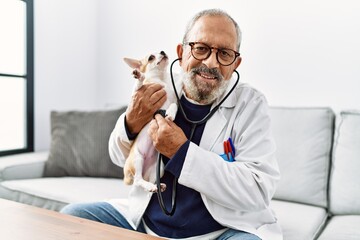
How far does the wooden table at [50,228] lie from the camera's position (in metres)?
0.98

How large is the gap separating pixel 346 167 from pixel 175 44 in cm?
148

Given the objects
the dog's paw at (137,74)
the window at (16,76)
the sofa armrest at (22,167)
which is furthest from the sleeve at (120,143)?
the window at (16,76)

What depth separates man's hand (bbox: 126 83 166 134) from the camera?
1.28 metres

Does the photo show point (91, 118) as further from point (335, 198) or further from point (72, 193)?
point (335, 198)

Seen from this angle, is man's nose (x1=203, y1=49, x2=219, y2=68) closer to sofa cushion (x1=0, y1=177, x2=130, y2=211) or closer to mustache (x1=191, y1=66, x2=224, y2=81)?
mustache (x1=191, y1=66, x2=224, y2=81)

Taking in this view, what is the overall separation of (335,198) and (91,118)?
1570 mm

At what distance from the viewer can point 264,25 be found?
7.72 feet

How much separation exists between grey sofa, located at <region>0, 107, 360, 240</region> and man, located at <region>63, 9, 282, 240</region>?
1.84 ft

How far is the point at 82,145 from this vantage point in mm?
2428

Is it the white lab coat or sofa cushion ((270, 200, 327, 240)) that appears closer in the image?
the white lab coat

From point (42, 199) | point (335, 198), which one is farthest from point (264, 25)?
point (42, 199)

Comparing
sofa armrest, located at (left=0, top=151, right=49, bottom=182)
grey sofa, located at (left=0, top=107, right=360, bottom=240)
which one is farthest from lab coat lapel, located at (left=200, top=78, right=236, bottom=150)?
sofa armrest, located at (left=0, top=151, right=49, bottom=182)

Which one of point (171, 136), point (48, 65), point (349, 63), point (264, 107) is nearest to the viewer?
point (171, 136)

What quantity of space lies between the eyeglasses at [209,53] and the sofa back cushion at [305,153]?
33.4 inches
